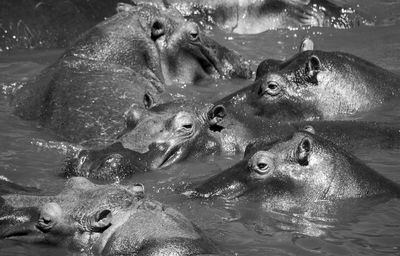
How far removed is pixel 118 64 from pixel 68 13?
290cm

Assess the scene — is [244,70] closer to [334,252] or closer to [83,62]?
[83,62]

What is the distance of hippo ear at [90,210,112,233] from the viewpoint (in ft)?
21.2

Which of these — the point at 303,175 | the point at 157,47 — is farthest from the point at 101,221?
the point at 157,47

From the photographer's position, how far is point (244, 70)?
1163 cm

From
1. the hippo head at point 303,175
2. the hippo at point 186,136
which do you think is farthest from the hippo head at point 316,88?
the hippo head at point 303,175

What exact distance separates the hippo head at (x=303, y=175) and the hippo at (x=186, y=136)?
35.0 inches

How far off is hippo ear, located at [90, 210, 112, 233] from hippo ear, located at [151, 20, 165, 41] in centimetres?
439

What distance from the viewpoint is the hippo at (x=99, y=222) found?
20.7ft

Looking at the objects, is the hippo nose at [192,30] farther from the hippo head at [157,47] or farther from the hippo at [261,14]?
the hippo at [261,14]

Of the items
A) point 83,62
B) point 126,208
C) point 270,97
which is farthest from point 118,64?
point 126,208

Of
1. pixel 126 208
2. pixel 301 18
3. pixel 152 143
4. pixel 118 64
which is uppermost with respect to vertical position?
pixel 301 18

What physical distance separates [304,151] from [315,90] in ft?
8.54

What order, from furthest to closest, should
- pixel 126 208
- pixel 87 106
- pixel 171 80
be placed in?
pixel 171 80 < pixel 87 106 < pixel 126 208

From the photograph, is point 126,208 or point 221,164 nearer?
point 126,208
